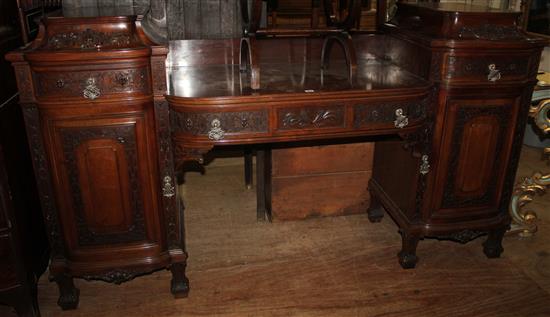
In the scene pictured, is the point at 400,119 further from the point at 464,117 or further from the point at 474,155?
the point at 474,155

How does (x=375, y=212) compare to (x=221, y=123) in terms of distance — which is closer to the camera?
(x=221, y=123)

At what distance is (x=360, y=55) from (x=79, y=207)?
1.58 meters

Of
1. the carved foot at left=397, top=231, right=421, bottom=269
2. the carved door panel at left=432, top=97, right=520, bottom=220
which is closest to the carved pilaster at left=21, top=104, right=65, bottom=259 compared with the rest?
the carved foot at left=397, top=231, right=421, bottom=269

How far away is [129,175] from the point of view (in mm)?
1936

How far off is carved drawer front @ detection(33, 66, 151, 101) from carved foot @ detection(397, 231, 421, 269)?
1474 millimetres

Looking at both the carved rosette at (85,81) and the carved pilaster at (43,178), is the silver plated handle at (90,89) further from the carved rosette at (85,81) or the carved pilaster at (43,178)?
the carved pilaster at (43,178)

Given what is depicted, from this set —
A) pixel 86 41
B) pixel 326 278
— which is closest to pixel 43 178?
pixel 86 41

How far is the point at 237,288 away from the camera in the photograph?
89.4 inches

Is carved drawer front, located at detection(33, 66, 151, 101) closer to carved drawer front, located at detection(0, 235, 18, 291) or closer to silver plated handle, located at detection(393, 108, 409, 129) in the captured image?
carved drawer front, located at detection(0, 235, 18, 291)

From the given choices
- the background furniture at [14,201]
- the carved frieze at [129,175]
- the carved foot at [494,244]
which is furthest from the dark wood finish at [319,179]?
the background furniture at [14,201]

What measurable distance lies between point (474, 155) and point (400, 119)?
1.50 ft

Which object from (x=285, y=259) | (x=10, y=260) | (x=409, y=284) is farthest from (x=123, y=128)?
(x=409, y=284)

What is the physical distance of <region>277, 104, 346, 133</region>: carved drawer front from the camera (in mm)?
1941

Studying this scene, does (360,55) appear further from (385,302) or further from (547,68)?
(547,68)
